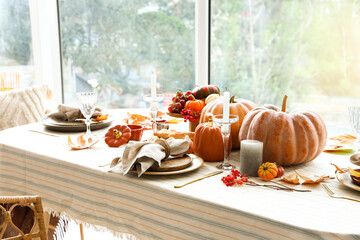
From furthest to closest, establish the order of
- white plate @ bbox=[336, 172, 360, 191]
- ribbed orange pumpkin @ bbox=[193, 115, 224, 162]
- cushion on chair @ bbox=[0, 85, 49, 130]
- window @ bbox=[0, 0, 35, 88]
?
window @ bbox=[0, 0, 35, 88] → cushion on chair @ bbox=[0, 85, 49, 130] → ribbed orange pumpkin @ bbox=[193, 115, 224, 162] → white plate @ bbox=[336, 172, 360, 191]

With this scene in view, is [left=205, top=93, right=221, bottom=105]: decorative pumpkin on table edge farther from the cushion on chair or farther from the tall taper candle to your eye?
the cushion on chair

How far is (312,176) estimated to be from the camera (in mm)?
1186

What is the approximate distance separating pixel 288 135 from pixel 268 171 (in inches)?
6.0

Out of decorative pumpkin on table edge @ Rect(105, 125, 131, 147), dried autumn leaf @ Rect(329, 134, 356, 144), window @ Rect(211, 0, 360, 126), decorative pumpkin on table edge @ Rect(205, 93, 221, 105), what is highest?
window @ Rect(211, 0, 360, 126)

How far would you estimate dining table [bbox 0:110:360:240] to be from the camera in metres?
0.96

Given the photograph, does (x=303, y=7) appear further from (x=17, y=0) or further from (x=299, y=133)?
(x=17, y=0)

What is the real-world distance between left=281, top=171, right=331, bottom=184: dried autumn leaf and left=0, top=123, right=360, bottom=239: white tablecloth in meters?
0.02

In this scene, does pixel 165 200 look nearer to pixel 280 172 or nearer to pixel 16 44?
pixel 280 172

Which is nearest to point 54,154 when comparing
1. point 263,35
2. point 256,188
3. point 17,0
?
point 256,188

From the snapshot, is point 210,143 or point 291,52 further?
point 291,52

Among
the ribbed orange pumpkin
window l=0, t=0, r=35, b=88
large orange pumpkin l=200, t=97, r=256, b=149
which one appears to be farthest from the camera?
window l=0, t=0, r=35, b=88

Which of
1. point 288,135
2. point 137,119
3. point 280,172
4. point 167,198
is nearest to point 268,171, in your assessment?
point 280,172

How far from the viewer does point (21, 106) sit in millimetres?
2529

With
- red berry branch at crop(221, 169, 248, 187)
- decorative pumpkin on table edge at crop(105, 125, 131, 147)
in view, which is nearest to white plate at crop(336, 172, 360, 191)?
red berry branch at crop(221, 169, 248, 187)
